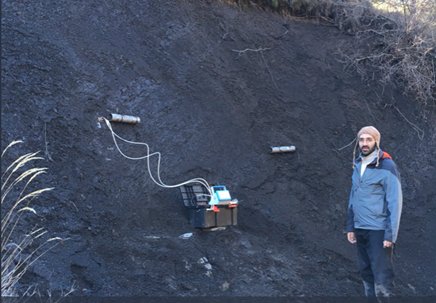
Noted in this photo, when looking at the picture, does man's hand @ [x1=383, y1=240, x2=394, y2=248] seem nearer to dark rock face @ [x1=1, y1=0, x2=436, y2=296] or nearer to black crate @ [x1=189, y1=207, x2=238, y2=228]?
dark rock face @ [x1=1, y1=0, x2=436, y2=296]

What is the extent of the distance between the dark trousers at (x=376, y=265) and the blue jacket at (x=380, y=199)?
0.09 meters

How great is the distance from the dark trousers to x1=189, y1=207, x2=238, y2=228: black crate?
189 cm

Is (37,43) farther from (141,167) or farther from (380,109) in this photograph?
(380,109)

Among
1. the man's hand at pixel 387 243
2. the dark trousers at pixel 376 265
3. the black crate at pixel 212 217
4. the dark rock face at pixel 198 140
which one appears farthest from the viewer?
the black crate at pixel 212 217

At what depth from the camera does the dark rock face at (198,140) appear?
7.04 metres

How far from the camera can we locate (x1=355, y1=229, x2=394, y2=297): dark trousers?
6121 millimetres

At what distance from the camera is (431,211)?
1028cm

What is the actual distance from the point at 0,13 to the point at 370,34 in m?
6.83

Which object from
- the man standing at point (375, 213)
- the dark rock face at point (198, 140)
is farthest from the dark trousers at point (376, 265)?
the dark rock face at point (198, 140)

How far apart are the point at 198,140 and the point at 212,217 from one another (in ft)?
4.96

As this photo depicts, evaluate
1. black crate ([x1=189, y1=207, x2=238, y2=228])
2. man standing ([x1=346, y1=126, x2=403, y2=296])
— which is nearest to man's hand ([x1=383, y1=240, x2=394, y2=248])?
man standing ([x1=346, y1=126, x2=403, y2=296])

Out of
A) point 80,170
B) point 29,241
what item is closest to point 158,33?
point 80,170

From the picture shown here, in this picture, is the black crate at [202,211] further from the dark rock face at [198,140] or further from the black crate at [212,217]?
→ the dark rock face at [198,140]

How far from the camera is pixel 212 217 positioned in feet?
24.9
